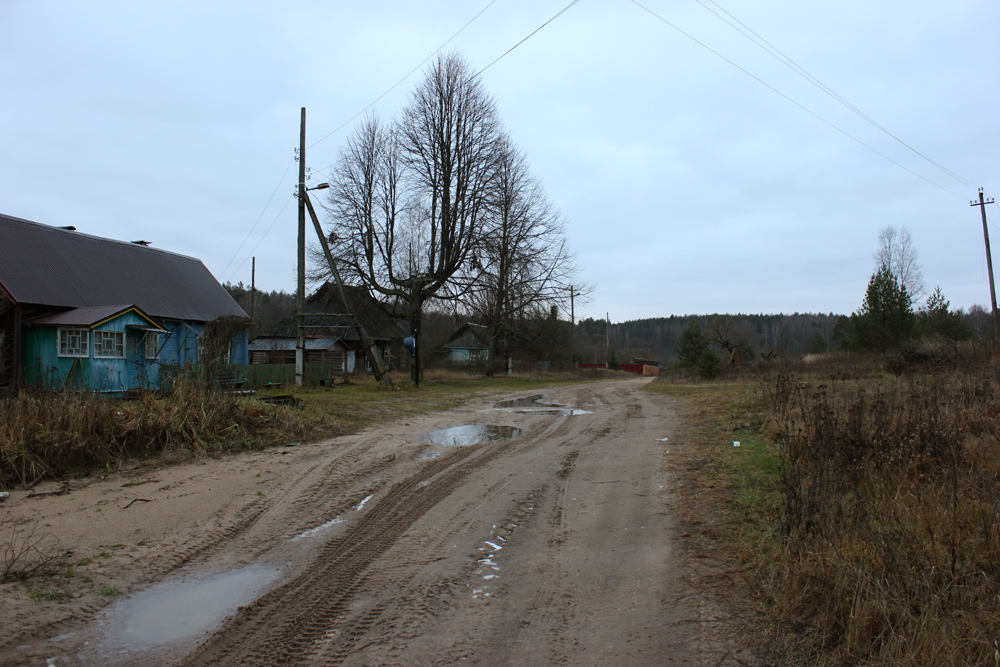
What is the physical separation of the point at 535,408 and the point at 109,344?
13659 mm

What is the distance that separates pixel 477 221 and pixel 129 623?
2774 cm

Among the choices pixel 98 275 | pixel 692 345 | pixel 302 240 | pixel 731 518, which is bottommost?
pixel 731 518

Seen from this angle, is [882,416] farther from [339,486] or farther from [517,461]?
[339,486]

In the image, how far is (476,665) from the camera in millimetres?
3141

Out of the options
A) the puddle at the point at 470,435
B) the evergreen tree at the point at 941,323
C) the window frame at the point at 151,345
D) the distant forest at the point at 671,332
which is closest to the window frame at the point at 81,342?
the window frame at the point at 151,345

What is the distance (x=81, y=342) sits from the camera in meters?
18.3

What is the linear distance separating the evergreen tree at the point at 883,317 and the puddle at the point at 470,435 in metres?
27.4

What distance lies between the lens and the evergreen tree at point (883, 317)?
31.5 m

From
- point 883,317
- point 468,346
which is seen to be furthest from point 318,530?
point 468,346

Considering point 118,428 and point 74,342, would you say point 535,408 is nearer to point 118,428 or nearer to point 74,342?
point 118,428

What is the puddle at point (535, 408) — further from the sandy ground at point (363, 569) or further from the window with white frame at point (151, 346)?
the window with white frame at point (151, 346)

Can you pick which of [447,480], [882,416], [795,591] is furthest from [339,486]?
[882,416]

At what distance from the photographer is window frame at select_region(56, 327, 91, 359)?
59.7 feet

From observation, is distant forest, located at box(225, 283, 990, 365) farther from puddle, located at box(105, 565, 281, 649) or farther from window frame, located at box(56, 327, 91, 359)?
puddle, located at box(105, 565, 281, 649)
